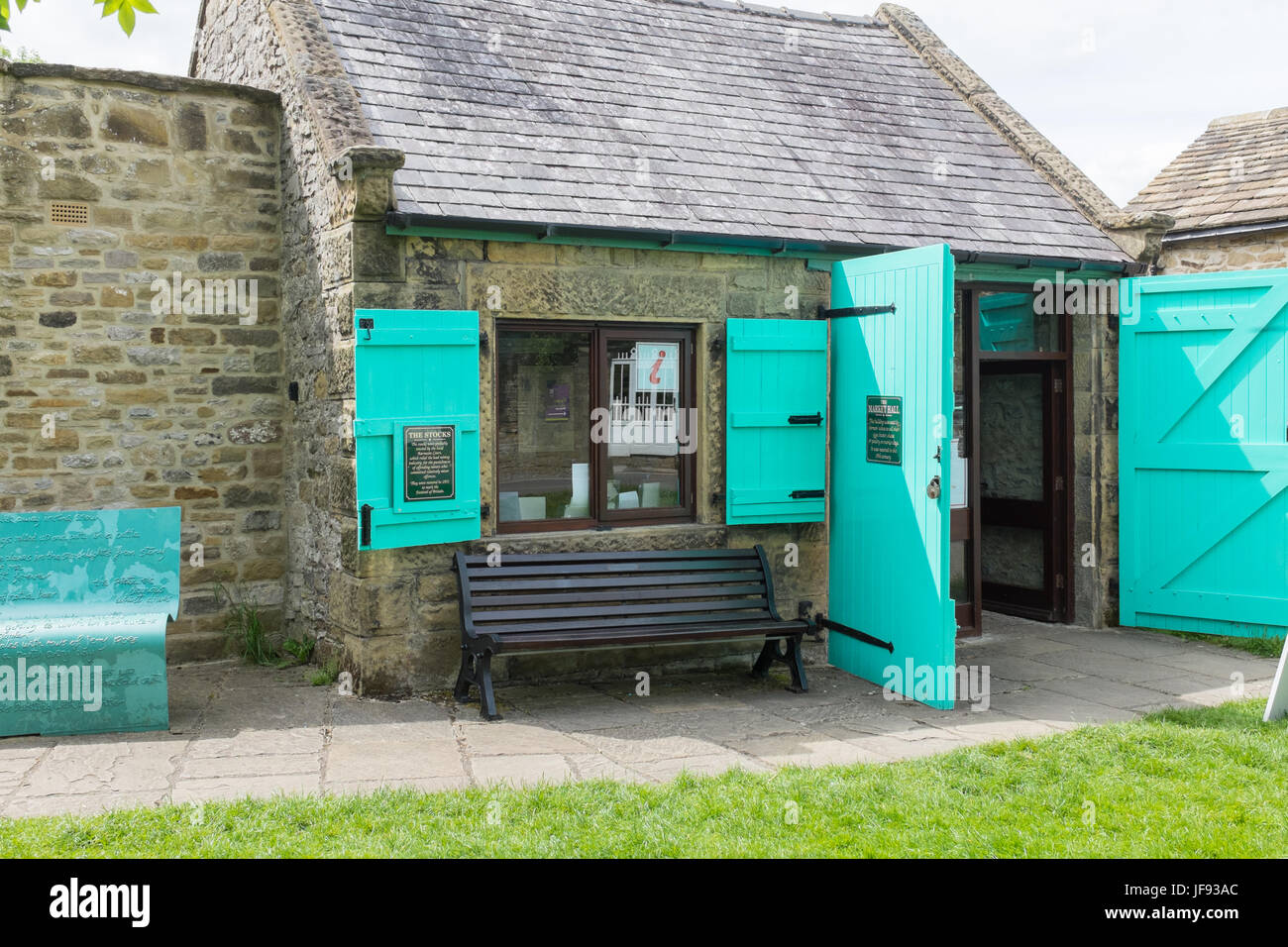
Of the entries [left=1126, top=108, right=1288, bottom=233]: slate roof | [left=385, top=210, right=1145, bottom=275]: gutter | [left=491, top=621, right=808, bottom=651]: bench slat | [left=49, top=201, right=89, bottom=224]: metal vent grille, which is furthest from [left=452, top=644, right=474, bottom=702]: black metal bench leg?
[left=1126, top=108, right=1288, bottom=233]: slate roof

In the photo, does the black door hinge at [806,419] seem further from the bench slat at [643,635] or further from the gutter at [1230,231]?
the gutter at [1230,231]

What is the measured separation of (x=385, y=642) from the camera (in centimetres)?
704

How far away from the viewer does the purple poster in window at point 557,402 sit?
25.0ft

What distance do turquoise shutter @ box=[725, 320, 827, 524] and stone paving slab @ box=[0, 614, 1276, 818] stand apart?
117cm

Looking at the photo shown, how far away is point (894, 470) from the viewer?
738cm

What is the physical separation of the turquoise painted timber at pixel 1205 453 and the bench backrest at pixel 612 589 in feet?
11.8

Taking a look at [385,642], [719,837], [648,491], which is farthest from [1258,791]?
[385,642]

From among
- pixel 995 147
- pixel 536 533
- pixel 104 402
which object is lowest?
pixel 536 533

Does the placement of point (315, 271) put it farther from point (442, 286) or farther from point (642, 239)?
point (642, 239)

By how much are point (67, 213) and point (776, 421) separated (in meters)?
4.93

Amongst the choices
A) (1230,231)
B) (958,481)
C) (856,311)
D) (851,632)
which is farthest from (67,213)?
(1230,231)

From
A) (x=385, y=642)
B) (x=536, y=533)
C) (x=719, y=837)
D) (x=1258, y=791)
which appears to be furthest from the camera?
(x=536, y=533)
